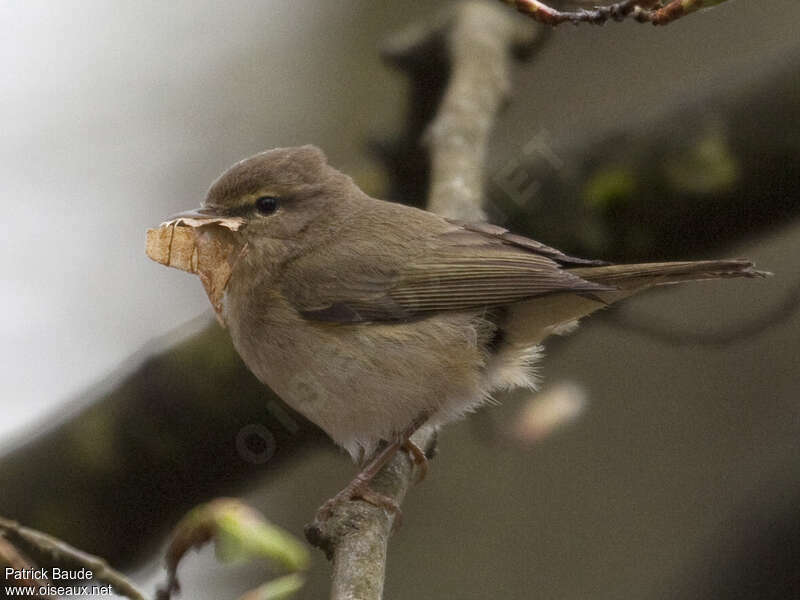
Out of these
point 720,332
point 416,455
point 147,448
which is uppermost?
point 720,332

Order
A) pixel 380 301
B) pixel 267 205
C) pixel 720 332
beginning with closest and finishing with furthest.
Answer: pixel 380 301
pixel 267 205
pixel 720 332

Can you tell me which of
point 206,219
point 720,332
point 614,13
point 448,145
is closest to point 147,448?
point 206,219

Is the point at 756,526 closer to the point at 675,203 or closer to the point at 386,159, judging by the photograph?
the point at 675,203

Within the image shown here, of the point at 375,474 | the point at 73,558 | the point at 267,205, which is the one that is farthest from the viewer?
the point at 267,205

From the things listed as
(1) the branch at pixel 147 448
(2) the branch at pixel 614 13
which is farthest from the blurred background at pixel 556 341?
(2) the branch at pixel 614 13

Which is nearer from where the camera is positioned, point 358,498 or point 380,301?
point 358,498

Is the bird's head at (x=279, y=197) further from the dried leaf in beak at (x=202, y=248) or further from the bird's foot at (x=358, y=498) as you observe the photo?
the bird's foot at (x=358, y=498)

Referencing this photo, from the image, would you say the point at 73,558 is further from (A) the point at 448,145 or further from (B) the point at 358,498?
(A) the point at 448,145
